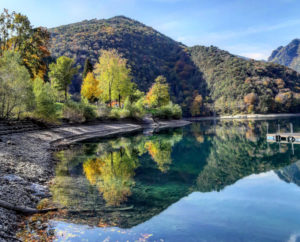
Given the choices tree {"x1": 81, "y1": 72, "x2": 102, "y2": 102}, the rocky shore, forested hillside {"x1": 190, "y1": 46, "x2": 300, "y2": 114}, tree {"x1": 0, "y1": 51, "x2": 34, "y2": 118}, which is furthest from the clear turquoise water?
forested hillside {"x1": 190, "y1": 46, "x2": 300, "y2": 114}

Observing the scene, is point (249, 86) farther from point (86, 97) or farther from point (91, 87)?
point (86, 97)

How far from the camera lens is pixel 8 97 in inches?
960

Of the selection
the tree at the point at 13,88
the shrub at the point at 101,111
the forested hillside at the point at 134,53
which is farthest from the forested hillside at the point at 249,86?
the tree at the point at 13,88

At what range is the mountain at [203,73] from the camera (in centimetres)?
12988

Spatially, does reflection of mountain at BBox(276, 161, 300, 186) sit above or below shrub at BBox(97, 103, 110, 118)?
below

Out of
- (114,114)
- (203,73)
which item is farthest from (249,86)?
(114,114)

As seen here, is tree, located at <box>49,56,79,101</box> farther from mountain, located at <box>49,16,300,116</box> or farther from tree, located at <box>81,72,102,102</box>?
mountain, located at <box>49,16,300,116</box>

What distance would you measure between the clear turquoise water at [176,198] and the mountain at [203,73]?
95.0 metres

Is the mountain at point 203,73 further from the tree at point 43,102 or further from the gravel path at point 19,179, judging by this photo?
the gravel path at point 19,179

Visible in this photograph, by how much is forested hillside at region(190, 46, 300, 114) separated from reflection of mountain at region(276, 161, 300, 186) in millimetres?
112881

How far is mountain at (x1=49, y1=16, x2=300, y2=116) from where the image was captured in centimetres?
12988

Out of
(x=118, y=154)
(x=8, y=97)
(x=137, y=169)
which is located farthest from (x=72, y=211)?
(x=8, y=97)

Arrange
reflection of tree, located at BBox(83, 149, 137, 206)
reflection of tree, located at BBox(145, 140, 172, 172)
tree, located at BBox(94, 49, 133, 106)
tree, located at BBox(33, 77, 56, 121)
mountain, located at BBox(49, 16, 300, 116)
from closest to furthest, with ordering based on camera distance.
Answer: reflection of tree, located at BBox(83, 149, 137, 206) → reflection of tree, located at BBox(145, 140, 172, 172) → tree, located at BBox(33, 77, 56, 121) → tree, located at BBox(94, 49, 133, 106) → mountain, located at BBox(49, 16, 300, 116)

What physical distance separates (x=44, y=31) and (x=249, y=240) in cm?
4391
